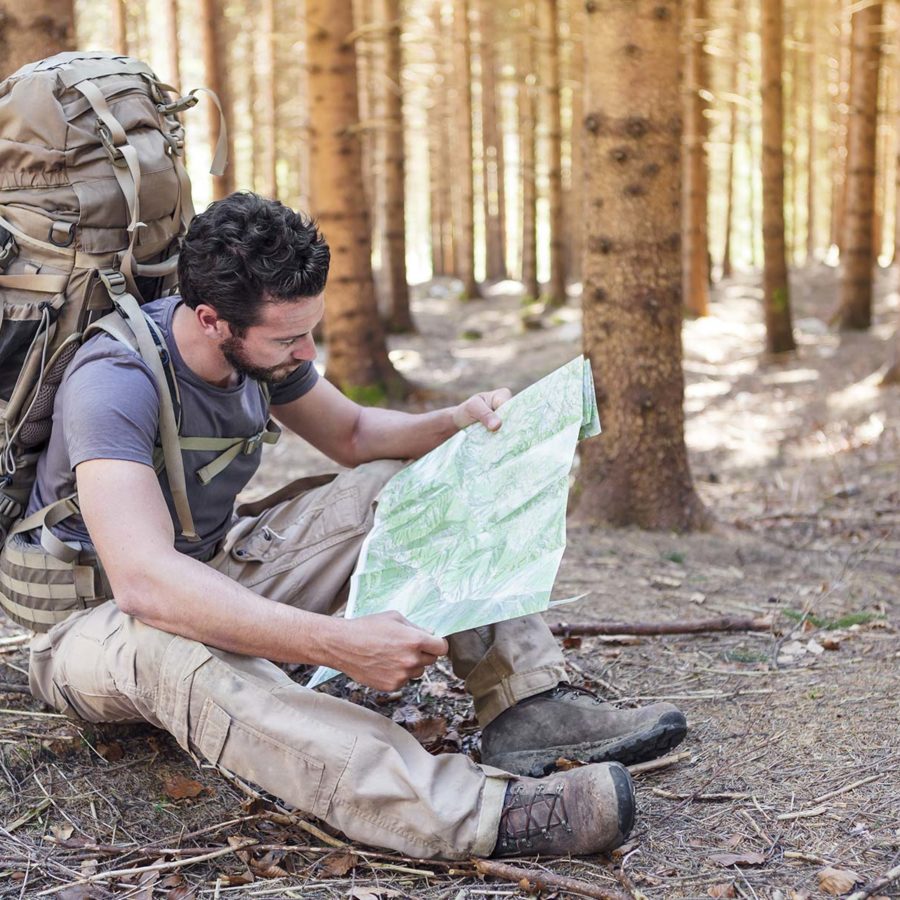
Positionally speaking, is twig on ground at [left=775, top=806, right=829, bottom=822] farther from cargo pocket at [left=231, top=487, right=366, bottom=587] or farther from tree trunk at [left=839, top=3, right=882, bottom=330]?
tree trunk at [left=839, top=3, right=882, bottom=330]

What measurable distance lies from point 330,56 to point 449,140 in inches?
727

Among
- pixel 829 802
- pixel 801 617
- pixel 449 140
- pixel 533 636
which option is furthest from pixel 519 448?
pixel 449 140

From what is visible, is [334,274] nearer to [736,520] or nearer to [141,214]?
[736,520]

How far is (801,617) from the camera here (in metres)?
3.89

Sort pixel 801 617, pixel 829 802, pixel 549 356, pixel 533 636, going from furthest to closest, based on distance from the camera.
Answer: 1. pixel 549 356
2. pixel 801 617
3. pixel 533 636
4. pixel 829 802

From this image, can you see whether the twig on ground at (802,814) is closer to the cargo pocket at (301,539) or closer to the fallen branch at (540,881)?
the fallen branch at (540,881)

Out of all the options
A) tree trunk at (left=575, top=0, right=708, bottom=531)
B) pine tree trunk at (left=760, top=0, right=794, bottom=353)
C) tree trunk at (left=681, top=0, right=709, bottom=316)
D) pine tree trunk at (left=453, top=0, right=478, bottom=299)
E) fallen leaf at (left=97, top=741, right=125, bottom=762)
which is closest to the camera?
fallen leaf at (left=97, top=741, right=125, bottom=762)

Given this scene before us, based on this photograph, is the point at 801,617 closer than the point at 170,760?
No

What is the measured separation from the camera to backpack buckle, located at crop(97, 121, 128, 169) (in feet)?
8.65

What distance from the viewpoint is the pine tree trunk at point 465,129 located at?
17859 millimetres

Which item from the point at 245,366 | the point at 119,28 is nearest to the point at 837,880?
the point at 245,366

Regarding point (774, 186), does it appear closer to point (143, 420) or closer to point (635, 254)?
point (635, 254)

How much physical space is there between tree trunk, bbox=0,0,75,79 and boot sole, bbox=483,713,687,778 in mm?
3483

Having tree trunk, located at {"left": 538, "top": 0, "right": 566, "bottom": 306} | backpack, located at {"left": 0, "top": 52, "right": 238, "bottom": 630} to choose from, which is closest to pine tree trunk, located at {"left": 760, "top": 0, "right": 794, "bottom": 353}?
tree trunk, located at {"left": 538, "top": 0, "right": 566, "bottom": 306}
